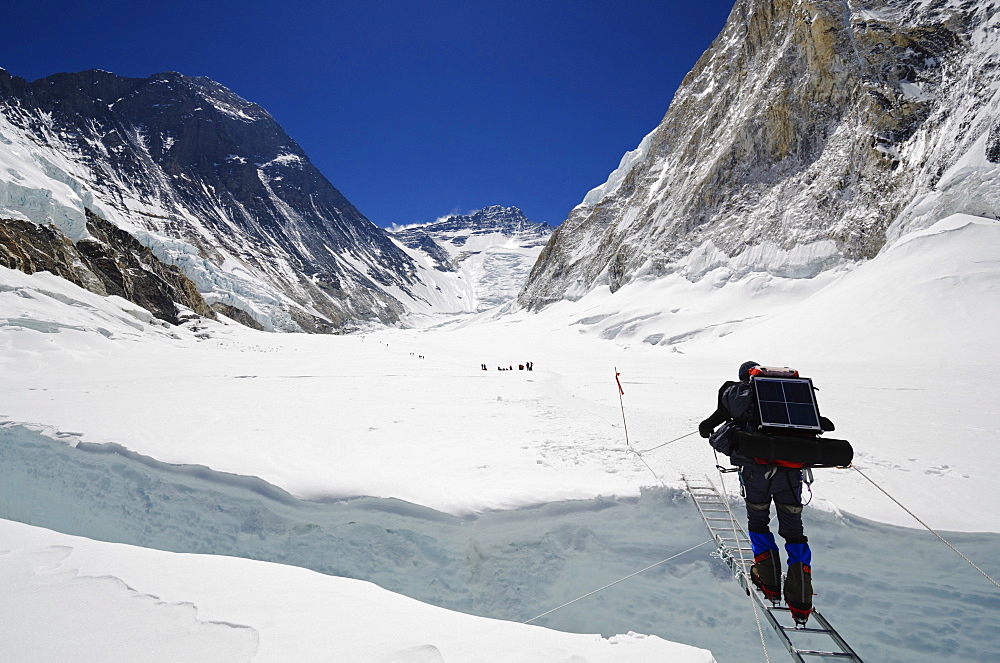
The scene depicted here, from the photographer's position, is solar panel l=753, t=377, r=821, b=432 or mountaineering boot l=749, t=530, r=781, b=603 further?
mountaineering boot l=749, t=530, r=781, b=603

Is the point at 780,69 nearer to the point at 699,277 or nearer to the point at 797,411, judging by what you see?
the point at 699,277

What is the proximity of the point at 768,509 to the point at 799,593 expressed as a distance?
0.71 meters

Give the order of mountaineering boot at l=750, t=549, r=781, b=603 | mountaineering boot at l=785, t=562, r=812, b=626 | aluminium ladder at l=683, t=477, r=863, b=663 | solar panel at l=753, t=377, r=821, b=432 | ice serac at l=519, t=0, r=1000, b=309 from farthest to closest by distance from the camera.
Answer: ice serac at l=519, t=0, r=1000, b=309 → mountaineering boot at l=750, t=549, r=781, b=603 → solar panel at l=753, t=377, r=821, b=432 → mountaineering boot at l=785, t=562, r=812, b=626 → aluminium ladder at l=683, t=477, r=863, b=663

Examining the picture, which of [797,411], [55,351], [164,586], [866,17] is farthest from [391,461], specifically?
[866,17]

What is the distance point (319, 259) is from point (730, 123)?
15041cm

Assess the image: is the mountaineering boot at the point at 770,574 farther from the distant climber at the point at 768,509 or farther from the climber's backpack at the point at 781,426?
the climber's backpack at the point at 781,426

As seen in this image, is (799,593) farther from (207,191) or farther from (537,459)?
(207,191)

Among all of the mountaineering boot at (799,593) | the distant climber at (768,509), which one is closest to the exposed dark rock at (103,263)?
the distant climber at (768,509)

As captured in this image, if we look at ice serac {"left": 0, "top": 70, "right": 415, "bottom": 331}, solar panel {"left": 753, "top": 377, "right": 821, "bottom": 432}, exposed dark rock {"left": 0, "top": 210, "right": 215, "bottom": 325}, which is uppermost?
ice serac {"left": 0, "top": 70, "right": 415, "bottom": 331}

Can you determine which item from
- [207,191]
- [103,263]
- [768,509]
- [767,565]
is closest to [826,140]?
[768,509]

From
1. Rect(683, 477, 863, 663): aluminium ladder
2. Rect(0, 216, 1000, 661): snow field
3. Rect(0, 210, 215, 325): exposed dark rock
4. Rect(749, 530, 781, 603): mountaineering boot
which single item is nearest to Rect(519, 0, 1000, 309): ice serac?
Rect(0, 216, 1000, 661): snow field

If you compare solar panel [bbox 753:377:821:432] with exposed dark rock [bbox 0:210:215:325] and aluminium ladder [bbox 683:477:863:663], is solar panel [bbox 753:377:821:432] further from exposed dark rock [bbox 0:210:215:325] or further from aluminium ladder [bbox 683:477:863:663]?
exposed dark rock [bbox 0:210:215:325]

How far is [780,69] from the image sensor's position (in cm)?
4431

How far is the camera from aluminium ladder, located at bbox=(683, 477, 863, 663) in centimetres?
384
